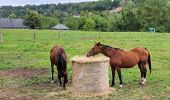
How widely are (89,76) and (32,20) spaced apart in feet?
220

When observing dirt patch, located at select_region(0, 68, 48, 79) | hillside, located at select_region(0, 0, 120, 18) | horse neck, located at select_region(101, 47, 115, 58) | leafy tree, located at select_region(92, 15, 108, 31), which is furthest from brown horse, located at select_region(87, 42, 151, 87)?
hillside, located at select_region(0, 0, 120, 18)

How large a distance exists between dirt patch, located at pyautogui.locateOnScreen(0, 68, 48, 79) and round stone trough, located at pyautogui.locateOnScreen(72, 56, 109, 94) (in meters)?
3.37

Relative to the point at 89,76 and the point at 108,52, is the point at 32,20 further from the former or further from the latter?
the point at 89,76

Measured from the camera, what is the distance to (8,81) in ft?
41.8

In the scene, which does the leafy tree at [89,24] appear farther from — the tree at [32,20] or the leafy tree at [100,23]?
the tree at [32,20]

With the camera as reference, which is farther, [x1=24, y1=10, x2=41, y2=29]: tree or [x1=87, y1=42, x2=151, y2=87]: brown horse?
[x1=24, y1=10, x2=41, y2=29]: tree

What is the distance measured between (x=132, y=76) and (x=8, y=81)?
456 centimetres

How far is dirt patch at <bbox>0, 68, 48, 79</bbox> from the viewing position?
1398cm

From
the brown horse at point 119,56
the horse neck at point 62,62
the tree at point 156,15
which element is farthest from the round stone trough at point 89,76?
the tree at point 156,15

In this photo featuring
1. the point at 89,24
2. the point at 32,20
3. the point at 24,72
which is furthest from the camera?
the point at 32,20

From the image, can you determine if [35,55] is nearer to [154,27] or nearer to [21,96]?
[21,96]

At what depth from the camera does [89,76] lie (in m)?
10.5

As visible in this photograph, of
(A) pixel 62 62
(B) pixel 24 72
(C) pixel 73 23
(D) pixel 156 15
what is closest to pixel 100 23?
(C) pixel 73 23

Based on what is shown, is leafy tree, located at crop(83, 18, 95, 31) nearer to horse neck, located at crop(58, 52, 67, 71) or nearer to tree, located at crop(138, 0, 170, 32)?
tree, located at crop(138, 0, 170, 32)
